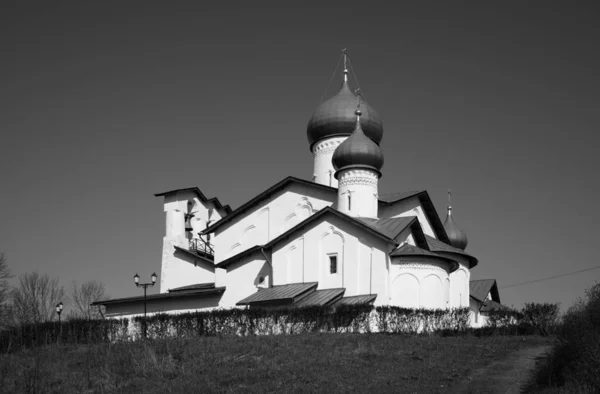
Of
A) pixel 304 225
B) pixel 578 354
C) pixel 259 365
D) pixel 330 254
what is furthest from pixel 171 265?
pixel 578 354

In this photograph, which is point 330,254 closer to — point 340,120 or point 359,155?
point 359,155

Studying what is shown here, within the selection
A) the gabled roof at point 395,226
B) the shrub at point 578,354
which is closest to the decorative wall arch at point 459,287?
the gabled roof at point 395,226

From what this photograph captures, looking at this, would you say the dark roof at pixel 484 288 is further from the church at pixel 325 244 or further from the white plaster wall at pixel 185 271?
the white plaster wall at pixel 185 271

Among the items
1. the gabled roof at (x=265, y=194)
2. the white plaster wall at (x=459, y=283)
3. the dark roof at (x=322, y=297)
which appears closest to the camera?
the dark roof at (x=322, y=297)

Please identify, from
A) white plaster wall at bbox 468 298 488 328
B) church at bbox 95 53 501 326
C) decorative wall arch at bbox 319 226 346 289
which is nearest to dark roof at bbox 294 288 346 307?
church at bbox 95 53 501 326

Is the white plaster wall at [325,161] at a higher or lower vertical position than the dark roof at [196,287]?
higher

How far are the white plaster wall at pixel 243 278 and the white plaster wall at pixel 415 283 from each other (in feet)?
17.4

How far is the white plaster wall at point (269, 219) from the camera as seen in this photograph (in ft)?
97.2

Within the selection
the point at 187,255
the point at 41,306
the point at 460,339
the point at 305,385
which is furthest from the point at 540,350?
the point at 41,306

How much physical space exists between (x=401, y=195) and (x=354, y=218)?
15.2 feet

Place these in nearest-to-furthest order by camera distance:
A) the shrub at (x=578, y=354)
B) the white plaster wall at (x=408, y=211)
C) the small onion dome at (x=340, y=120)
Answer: the shrub at (x=578, y=354) → the white plaster wall at (x=408, y=211) → the small onion dome at (x=340, y=120)

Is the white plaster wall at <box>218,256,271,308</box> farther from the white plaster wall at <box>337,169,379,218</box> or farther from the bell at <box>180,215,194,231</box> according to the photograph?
the bell at <box>180,215,194,231</box>

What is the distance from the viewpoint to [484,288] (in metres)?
37.1

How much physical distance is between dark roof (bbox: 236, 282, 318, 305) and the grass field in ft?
21.6
